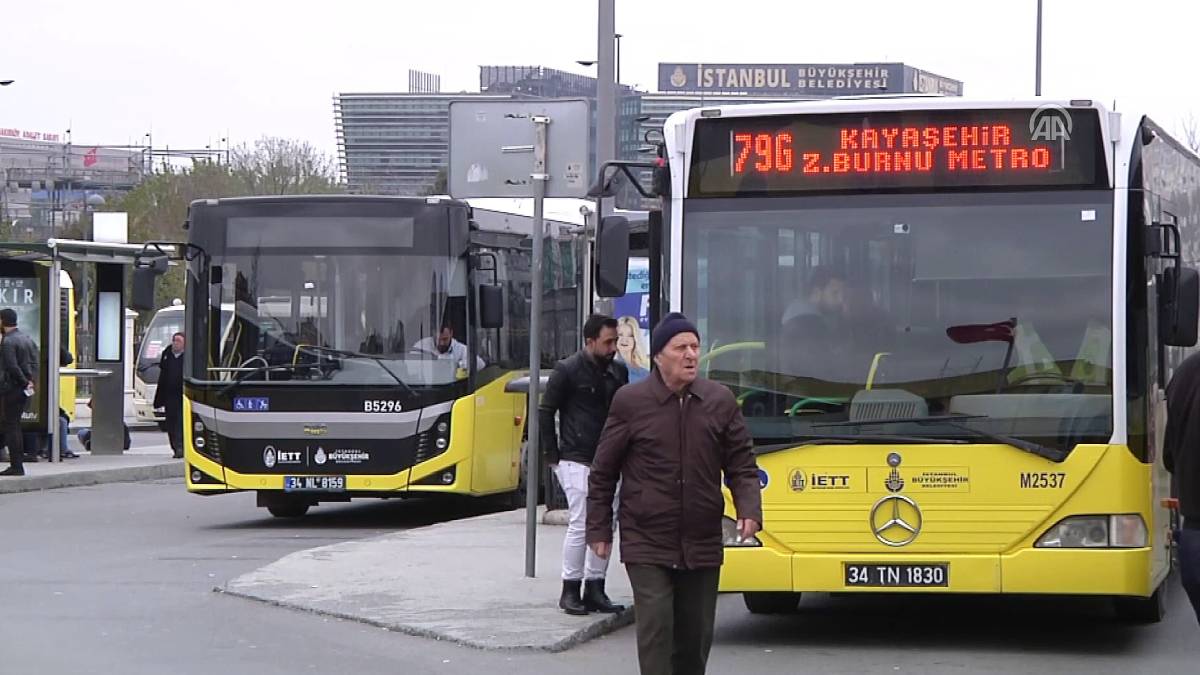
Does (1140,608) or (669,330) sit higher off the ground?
(669,330)

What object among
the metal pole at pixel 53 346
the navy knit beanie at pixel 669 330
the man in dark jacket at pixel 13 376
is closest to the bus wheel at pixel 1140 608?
the navy knit beanie at pixel 669 330

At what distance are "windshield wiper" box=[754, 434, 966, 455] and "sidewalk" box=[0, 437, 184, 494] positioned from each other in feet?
47.6

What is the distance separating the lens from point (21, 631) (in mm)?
11789

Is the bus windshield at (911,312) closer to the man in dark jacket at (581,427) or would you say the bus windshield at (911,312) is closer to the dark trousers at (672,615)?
the man in dark jacket at (581,427)

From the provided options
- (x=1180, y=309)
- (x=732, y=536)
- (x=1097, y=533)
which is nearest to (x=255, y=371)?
(x=732, y=536)

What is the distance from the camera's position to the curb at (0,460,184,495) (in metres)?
23.7

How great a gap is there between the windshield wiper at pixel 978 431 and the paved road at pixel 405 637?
1088mm

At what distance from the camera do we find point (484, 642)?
11.2m

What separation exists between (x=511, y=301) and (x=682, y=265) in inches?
371

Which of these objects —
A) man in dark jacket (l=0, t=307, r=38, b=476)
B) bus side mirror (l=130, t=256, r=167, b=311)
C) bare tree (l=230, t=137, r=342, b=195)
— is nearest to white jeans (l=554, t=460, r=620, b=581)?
bus side mirror (l=130, t=256, r=167, b=311)

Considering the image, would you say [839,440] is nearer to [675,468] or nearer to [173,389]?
[675,468]

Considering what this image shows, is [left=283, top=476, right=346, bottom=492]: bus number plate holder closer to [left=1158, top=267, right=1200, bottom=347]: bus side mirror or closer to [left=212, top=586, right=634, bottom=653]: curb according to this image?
[left=212, top=586, right=634, bottom=653]: curb

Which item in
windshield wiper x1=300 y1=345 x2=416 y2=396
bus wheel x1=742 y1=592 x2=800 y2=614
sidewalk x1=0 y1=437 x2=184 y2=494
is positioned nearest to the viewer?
bus wheel x1=742 y1=592 x2=800 y2=614

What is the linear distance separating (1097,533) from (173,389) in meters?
20.5
